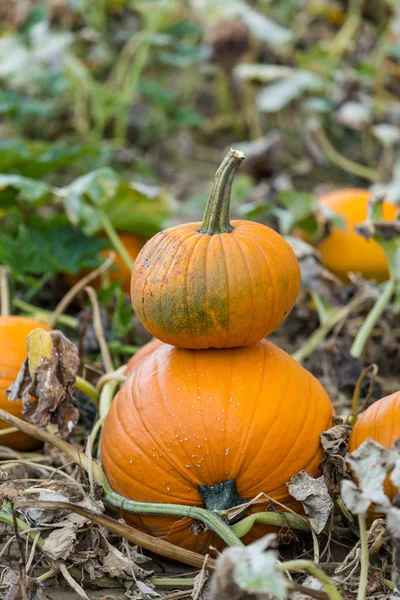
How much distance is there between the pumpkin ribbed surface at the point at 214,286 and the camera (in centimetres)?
151

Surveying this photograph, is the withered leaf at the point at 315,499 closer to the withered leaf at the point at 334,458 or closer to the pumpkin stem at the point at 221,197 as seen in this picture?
the withered leaf at the point at 334,458

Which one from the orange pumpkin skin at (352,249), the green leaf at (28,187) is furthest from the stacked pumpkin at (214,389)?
the orange pumpkin skin at (352,249)

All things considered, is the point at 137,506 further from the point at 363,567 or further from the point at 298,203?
the point at 298,203

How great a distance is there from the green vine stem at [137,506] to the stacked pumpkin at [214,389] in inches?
1.3

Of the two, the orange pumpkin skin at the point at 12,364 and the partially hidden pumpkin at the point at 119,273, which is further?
the partially hidden pumpkin at the point at 119,273

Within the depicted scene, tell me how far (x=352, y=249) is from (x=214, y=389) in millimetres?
A: 1540

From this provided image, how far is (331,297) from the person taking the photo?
2.58 m

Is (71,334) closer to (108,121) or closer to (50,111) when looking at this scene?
(50,111)

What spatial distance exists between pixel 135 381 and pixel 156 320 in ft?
0.58

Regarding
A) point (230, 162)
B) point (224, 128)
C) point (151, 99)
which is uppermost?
point (230, 162)

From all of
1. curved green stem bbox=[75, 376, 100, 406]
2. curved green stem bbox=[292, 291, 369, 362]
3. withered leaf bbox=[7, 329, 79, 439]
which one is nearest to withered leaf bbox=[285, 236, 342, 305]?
curved green stem bbox=[292, 291, 369, 362]

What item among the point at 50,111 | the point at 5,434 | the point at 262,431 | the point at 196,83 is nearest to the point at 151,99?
the point at 50,111

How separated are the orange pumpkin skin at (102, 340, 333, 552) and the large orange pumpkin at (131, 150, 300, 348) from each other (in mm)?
68

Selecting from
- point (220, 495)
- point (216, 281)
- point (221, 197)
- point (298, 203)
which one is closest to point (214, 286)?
point (216, 281)
